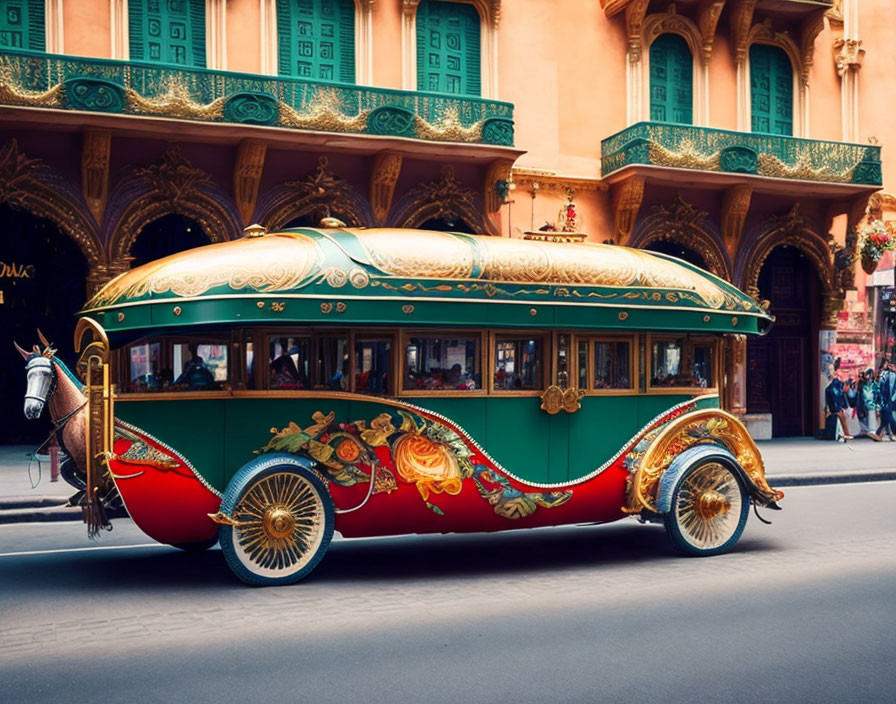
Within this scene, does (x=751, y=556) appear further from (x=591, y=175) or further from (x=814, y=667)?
(x=591, y=175)

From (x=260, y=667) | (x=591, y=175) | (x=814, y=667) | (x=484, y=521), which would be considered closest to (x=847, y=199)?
(x=591, y=175)

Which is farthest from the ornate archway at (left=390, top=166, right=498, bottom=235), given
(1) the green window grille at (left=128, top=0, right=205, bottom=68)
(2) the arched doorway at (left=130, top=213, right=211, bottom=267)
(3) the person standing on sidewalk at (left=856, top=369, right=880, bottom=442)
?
(3) the person standing on sidewalk at (left=856, top=369, right=880, bottom=442)

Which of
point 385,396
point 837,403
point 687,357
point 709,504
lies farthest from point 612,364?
point 837,403

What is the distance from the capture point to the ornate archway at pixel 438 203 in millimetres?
18516

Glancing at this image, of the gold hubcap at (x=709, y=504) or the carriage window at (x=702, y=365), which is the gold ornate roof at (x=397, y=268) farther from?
the gold hubcap at (x=709, y=504)

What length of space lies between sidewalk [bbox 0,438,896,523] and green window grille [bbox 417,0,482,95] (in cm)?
911

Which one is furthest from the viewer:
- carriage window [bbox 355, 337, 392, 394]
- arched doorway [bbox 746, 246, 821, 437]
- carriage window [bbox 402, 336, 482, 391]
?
arched doorway [bbox 746, 246, 821, 437]

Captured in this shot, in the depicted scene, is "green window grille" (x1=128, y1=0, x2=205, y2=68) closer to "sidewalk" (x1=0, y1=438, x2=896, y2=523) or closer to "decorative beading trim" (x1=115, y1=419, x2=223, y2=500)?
"sidewalk" (x1=0, y1=438, x2=896, y2=523)

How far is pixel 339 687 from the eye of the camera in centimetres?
534

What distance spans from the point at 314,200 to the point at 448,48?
426cm

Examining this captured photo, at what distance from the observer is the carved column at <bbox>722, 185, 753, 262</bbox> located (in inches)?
823

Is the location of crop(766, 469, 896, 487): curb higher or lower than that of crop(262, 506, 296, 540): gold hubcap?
lower

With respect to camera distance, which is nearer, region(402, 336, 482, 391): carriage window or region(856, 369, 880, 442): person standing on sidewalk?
region(402, 336, 482, 391): carriage window

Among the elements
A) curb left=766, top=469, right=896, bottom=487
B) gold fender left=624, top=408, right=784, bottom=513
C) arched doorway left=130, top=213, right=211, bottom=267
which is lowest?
curb left=766, top=469, right=896, bottom=487
